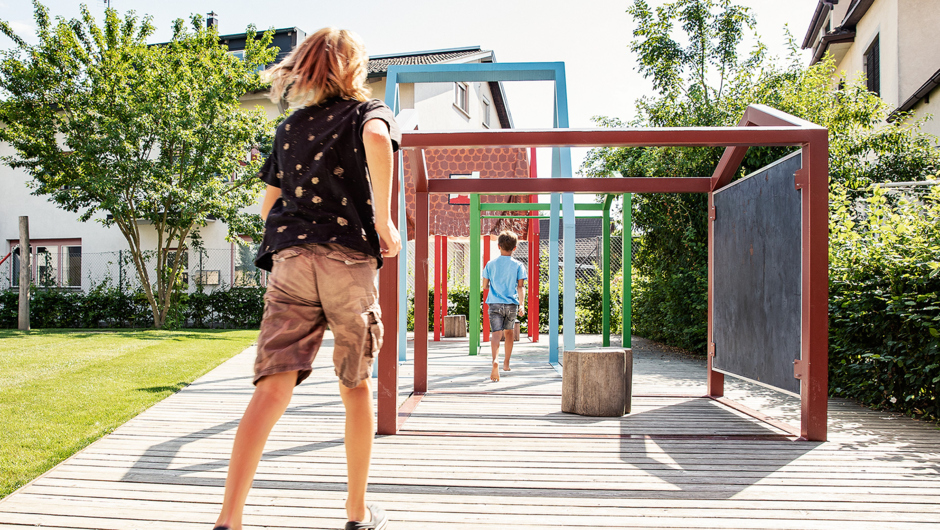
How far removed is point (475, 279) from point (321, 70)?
6759mm

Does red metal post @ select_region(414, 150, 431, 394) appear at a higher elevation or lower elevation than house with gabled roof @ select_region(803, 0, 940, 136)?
lower

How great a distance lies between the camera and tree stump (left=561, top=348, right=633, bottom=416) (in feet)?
14.7

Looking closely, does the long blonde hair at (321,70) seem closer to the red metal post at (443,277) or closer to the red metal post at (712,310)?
the red metal post at (712,310)

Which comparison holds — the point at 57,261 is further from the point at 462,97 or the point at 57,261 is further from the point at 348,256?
the point at 348,256

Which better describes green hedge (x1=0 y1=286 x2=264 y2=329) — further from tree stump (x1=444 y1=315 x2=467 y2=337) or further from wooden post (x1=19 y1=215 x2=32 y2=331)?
tree stump (x1=444 y1=315 x2=467 y2=337)

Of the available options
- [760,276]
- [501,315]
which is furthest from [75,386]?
[760,276]

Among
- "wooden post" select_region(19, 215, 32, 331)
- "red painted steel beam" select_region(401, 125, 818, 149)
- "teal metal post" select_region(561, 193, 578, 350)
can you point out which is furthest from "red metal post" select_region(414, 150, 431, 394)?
"wooden post" select_region(19, 215, 32, 331)

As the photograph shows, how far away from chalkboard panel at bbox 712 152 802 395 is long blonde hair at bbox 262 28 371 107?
2858 millimetres

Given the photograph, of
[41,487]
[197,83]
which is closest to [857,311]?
[41,487]

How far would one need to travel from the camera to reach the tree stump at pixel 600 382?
4.48m

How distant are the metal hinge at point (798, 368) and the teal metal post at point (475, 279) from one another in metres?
5.24

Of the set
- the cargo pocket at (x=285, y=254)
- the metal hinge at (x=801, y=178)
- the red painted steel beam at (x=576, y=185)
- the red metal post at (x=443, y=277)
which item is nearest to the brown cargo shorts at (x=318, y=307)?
the cargo pocket at (x=285, y=254)

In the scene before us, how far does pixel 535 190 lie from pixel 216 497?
363 centimetres

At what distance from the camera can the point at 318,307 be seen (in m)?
2.02
